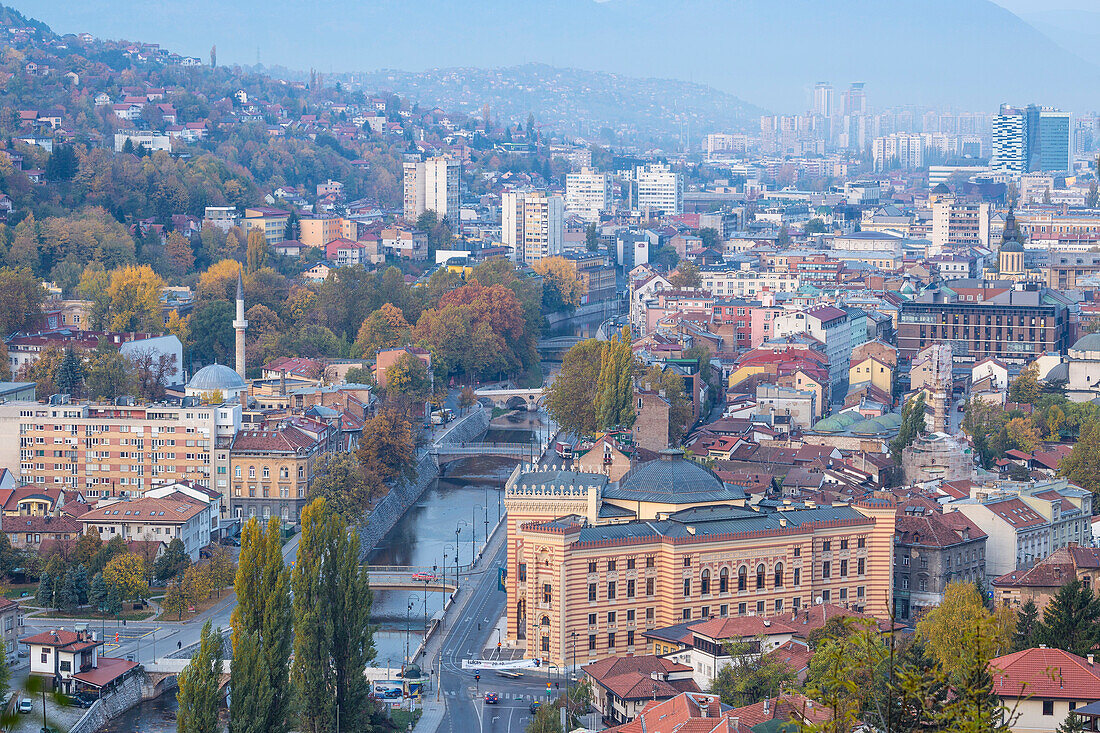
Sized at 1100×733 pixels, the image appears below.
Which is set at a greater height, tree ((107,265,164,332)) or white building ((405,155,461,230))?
white building ((405,155,461,230))

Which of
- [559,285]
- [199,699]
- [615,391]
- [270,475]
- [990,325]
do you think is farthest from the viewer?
[559,285]

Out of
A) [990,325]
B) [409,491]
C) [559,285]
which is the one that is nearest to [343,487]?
[409,491]

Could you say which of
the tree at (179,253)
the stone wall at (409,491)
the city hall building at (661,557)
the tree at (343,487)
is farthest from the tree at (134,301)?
the city hall building at (661,557)

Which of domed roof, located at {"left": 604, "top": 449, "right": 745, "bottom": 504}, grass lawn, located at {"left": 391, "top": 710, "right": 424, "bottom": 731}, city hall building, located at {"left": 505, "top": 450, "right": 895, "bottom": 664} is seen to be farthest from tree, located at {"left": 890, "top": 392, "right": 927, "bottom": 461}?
grass lawn, located at {"left": 391, "top": 710, "right": 424, "bottom": 731}

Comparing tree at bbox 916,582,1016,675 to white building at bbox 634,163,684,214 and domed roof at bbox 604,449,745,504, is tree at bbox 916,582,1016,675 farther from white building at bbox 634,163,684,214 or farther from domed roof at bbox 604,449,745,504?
white building at bbox 634,163,684,214

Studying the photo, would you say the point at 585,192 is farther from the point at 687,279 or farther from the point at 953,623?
the point at 953,623
